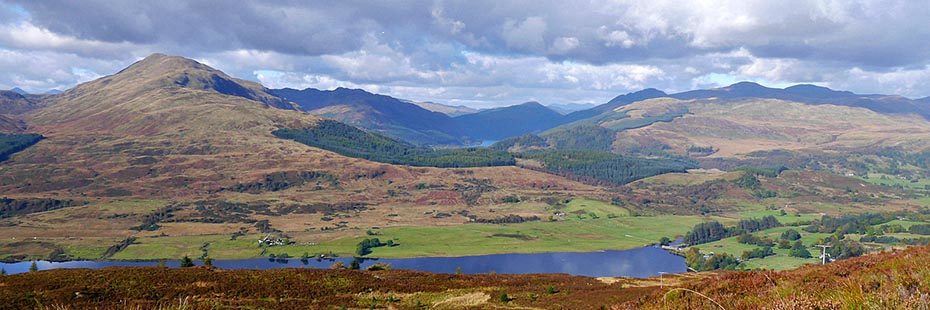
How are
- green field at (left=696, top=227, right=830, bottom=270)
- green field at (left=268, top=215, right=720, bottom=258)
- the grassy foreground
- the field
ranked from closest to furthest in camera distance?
the grassy foreground
green field at (left=696, top=227, right=830, bottom=270)
the field
green field at (left=268, top=215, right=720, bottom=258)

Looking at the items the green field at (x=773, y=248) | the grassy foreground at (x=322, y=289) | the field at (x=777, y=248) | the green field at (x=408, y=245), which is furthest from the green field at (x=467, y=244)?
the grassy foreground at (x=322, y=289)

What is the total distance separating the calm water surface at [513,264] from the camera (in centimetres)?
15000

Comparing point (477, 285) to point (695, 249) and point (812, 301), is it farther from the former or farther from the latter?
point (695, 249)

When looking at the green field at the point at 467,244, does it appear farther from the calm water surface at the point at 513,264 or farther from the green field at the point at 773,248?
the green field at the point at 773,248

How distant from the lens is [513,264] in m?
159

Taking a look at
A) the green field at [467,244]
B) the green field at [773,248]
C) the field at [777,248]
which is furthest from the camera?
the green field at [467,244]

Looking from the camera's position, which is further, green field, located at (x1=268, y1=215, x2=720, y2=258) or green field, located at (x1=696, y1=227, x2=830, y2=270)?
green field, located at (x1=268, y1=215, x2=720, y2=258)

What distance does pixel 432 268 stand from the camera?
6033 inches

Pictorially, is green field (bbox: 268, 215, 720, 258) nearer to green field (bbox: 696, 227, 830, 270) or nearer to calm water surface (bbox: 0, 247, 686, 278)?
calm water surface (bbox: 0, 247, 686, 278)

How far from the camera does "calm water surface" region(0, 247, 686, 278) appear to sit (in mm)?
150000

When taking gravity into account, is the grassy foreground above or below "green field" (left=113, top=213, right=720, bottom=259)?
above

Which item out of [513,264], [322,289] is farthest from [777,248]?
[322,289]

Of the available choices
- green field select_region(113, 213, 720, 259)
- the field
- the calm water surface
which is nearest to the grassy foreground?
the calm water surface

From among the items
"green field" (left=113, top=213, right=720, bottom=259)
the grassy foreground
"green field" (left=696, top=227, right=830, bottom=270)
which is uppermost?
the grassy foreground
